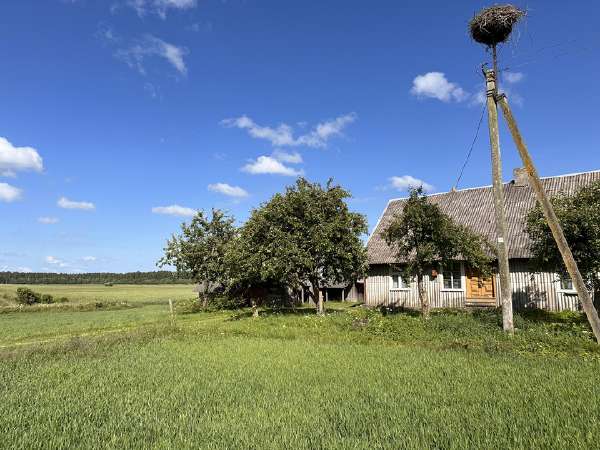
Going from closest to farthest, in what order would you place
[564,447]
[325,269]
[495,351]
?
[564,447]
[495,351]
[325,269]

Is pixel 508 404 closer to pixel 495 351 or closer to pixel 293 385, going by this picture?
pixel 293 385

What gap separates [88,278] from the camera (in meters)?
168

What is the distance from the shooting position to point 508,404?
7.07 meters

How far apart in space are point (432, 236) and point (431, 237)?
0.59 feet

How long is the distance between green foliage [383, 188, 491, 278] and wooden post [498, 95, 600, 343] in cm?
561

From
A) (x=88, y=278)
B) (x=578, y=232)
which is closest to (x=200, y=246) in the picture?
(x=578, y=232)

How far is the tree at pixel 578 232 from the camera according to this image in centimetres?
1529

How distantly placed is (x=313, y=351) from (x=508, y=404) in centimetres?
670

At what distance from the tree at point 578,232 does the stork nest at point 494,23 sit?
657cm

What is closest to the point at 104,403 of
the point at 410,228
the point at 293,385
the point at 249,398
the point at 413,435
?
the point at 249,398

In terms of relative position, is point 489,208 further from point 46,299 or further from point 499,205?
point 46,299

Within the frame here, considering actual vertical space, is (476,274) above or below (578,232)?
below

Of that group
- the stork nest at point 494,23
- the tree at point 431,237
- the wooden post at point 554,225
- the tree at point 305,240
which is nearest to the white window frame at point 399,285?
the tree at point 305,240

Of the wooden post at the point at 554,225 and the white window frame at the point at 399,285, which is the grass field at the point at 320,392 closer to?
the wooden post at the point at 554,225
